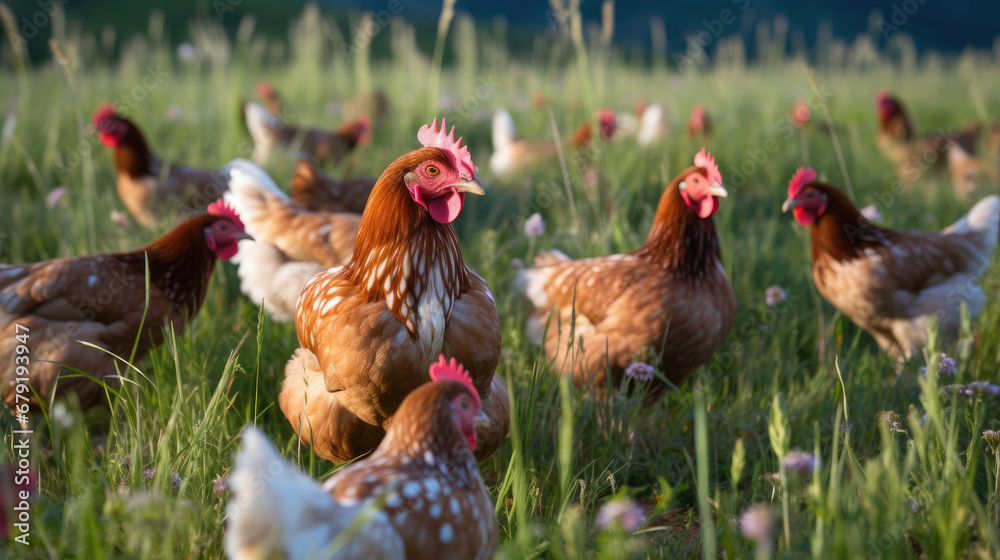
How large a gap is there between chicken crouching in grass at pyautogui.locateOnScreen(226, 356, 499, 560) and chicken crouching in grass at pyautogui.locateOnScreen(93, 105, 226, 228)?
418cm

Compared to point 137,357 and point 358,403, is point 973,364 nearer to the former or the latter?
point 358,403

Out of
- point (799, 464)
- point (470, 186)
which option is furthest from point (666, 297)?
point (799, 464)

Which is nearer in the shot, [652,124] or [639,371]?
[639,371]

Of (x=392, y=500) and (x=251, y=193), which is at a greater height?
(x=251, y=193)

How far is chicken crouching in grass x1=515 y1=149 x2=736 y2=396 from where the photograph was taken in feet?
10.7

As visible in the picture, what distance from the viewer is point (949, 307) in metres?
3.89

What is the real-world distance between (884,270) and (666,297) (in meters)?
1.51

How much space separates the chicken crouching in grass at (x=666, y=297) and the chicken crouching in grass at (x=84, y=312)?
1.90m

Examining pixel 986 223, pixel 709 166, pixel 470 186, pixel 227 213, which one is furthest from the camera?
pixel 986 223

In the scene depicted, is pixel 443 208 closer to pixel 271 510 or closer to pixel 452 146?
pixel 452 146

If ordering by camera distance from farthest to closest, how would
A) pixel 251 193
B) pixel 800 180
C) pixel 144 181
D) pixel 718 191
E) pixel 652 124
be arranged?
pixel 652 124 → pixel 144 181 → pixel 251 193 → pixel 800 180 → pixel 718 191

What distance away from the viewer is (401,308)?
224cm

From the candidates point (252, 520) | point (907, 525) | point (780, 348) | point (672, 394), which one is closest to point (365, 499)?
point (252, 520)

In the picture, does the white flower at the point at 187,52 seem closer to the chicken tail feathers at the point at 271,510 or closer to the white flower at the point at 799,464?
the chicken tail feathers at the point at 271,510
